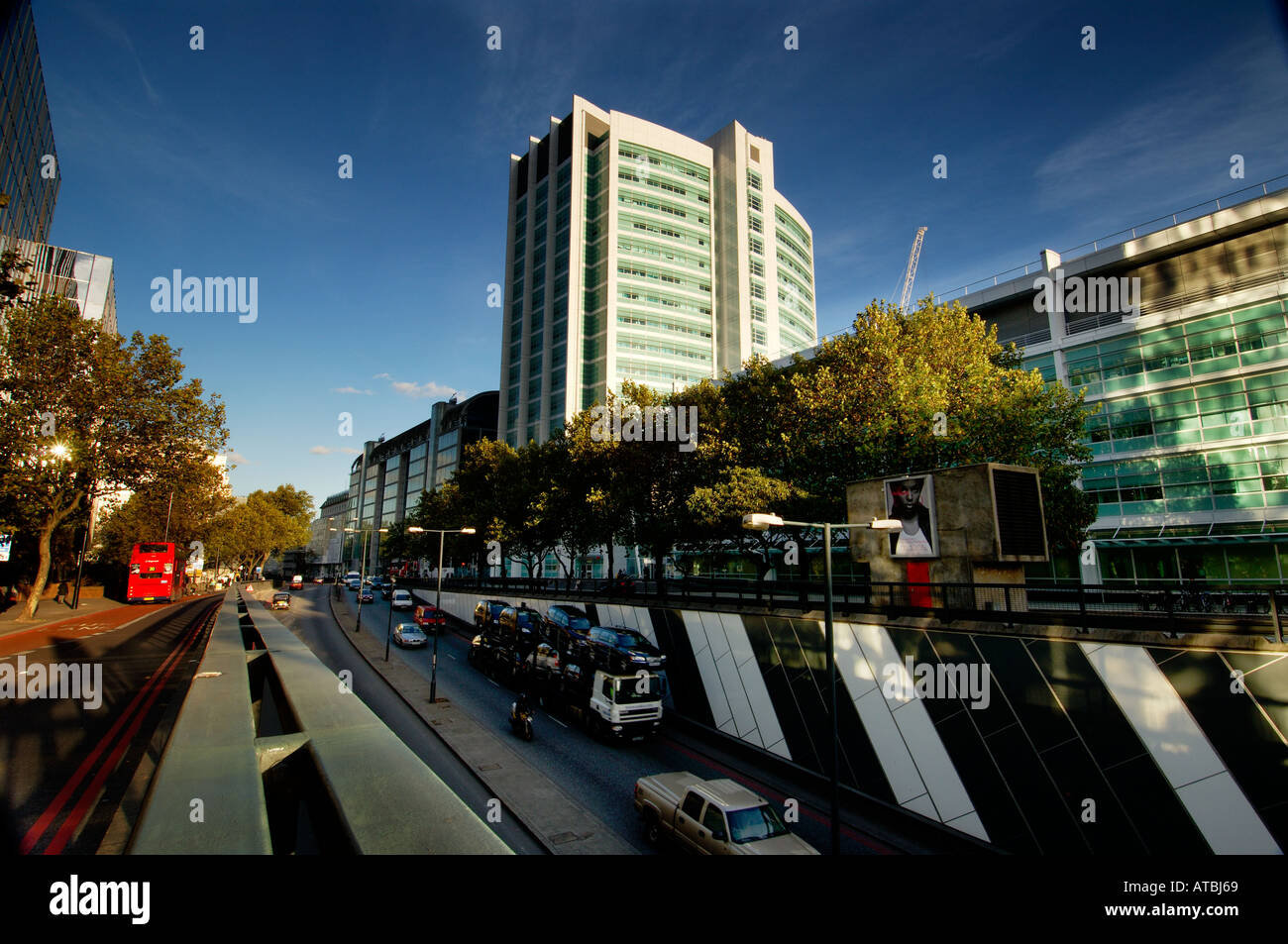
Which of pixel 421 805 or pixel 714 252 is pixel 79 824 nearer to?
pixel 421 805

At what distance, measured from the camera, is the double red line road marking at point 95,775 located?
10.7 m

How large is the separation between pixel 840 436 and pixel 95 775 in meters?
27.5

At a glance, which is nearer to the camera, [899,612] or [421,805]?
[421,805]

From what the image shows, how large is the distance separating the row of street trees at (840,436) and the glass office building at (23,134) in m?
46.7

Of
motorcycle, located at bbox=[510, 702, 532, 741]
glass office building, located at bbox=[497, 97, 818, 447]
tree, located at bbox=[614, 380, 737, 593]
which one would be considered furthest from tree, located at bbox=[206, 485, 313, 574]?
motorcycle, located at bbox=[510, 702, 532, 741]

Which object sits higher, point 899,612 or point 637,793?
point 899,612

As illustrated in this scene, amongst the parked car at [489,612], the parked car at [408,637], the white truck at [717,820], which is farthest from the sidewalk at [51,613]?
the white truck at [717,820]

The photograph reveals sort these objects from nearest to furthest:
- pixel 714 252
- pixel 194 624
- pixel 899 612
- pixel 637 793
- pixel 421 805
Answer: pixel 421 805 → pixel 637 793 → pixel 899 612 → pixel 194 624 → pixel 714 252

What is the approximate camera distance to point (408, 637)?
132 ft

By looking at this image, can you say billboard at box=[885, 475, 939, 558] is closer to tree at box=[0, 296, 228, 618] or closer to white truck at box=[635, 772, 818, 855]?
white truck at box=[635, 772, 818, 855]

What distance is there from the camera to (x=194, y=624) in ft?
140

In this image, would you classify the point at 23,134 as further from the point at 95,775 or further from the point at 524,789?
the point at 524,789
